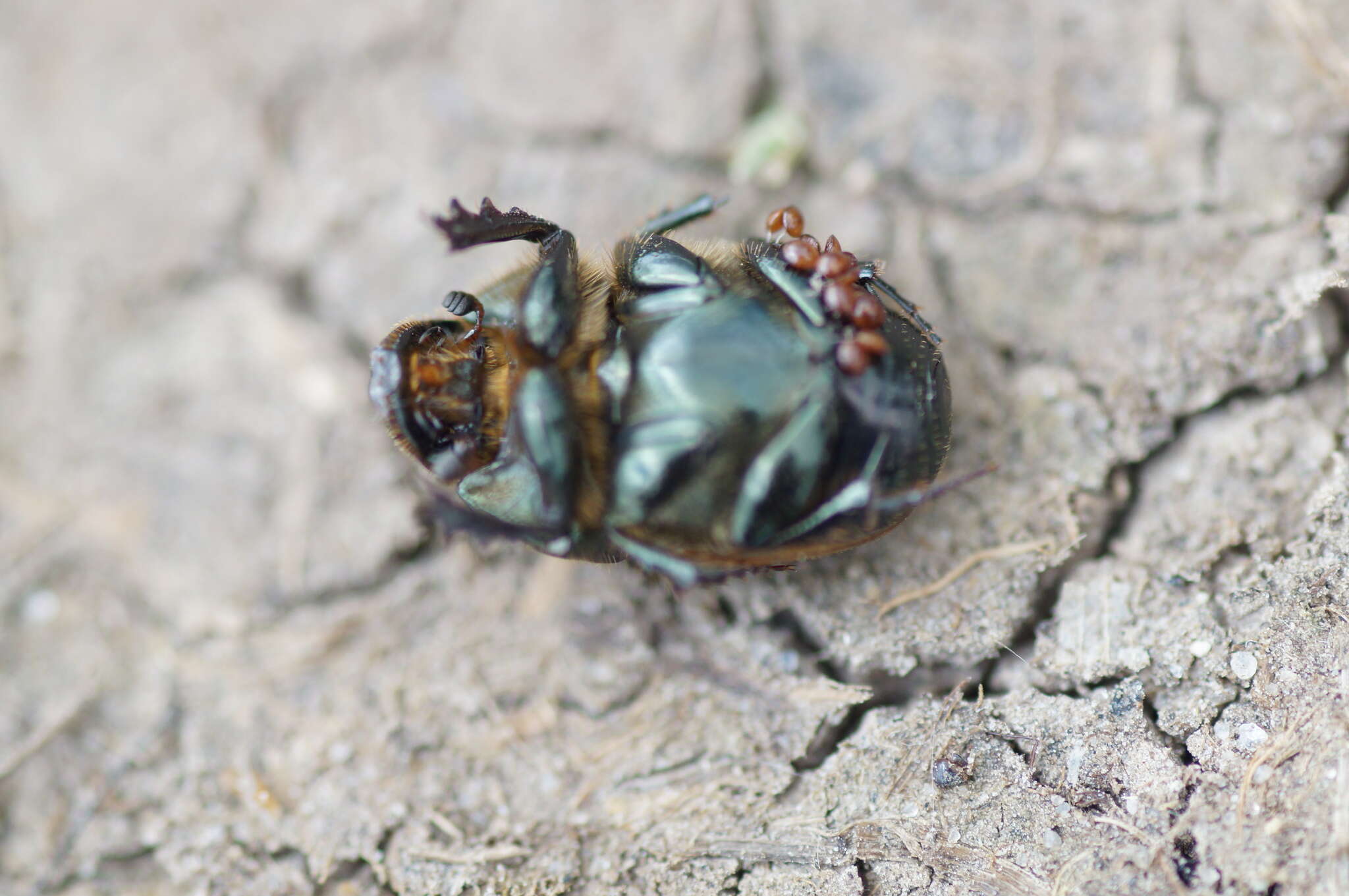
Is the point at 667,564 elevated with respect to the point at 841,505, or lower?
lower

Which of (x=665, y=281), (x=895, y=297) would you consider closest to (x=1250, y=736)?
(x=895, y=297)

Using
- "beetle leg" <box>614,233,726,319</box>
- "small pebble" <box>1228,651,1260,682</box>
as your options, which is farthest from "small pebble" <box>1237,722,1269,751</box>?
"beetle leg" <box>614,233,726,319</box>

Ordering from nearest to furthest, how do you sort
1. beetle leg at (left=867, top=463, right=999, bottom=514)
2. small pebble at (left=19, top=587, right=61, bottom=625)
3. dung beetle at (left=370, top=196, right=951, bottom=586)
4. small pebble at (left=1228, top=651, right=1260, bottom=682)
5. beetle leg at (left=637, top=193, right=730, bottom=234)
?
1. dung beetle at (left=370, top=196, right=951, bottom=586)
2. beetle leg at (left=867, top=463, right=999, bottom=514)
3. small pebble at (left=1228, top=651, right=1260, bottom=682)
4. beetle leg at (left=637, top=193, right=730, bottom=234)
5. small pebble at (left=19, top=587, right=61, bottom=625)

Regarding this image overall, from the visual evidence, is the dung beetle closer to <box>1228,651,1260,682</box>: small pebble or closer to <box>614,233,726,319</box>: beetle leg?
<box>614,233,726,319</box>: beetle leg

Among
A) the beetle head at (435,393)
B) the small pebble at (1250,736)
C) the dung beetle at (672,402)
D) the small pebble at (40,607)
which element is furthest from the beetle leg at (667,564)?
the small pebble at (40,607)

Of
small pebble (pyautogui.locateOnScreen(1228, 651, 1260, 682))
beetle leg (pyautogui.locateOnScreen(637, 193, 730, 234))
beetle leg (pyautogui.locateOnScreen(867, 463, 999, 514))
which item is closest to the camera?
beetle leg (pyautogui.locateOnScreen(867, 463, 999, 514))

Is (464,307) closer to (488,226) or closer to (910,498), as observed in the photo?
(488,226)

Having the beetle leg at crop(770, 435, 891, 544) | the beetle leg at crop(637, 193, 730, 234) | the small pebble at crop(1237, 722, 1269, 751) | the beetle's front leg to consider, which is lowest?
the small pebble at crop(1237, 722, 1269, 751)
